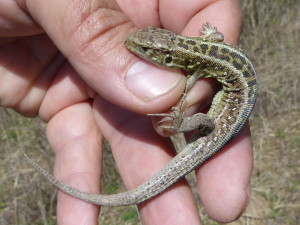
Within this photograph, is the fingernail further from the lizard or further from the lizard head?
the lizard

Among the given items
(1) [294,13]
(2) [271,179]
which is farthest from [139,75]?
(1) [294,13]

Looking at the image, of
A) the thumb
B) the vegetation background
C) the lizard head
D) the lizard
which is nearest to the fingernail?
the thumb

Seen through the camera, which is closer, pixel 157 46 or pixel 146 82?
pixel 146 82

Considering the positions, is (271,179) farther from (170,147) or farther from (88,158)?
(88,158)

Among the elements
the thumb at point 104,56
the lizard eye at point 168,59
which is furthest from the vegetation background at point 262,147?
the thumb at point 104,56

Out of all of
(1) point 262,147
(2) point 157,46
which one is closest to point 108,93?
(2) point 157,46

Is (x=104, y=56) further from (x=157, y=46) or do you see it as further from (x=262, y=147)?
(x=262, y=147)

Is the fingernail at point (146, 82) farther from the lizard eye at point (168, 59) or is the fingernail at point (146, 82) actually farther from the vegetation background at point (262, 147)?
the vegetation background at point (262, 147)

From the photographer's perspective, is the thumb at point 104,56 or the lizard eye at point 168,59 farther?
the lizard eye at point 168,59
